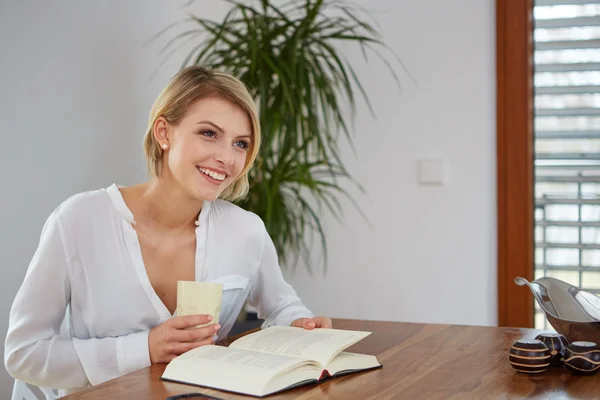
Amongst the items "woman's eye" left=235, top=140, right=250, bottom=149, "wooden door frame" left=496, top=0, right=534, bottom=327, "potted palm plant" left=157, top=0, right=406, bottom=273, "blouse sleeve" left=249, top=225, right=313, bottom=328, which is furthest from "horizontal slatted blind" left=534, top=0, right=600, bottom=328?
"woman's eye" left=235, top=140, right=250, bottom=149

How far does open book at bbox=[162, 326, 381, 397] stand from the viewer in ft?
3.95

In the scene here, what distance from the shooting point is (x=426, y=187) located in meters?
3.11

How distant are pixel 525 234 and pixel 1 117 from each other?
209 centimetres

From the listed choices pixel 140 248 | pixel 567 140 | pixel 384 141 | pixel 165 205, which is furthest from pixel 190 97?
pixel 567 140

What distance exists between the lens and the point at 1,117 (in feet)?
8.68

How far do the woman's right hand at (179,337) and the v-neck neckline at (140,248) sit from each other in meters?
0.20

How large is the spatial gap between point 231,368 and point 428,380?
1.13 feet

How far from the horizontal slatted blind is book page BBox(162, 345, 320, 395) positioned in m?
2.02

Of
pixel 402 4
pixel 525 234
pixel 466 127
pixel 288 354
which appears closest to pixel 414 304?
pixel 525 234

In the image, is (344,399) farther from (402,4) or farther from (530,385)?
(402,4)

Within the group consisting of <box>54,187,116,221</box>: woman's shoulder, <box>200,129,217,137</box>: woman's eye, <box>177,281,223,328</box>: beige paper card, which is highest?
<box>200,129,217,137</box>: woman's eye

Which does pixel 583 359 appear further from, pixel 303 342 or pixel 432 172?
pixel 432 172

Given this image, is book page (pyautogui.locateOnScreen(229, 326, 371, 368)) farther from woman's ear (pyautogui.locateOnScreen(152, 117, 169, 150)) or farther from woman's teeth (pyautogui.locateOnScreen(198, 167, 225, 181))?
woman's ear (pyautogui.locateOnScreen(152, 117, 169, 150))

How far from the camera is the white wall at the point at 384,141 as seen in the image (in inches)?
112
